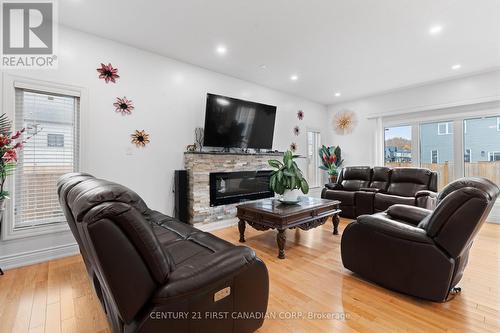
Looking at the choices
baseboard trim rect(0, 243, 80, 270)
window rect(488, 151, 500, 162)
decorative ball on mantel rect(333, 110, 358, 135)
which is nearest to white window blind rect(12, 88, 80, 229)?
baseboard trim rect(0, 243, 80, 270)

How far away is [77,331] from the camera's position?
1569 mm

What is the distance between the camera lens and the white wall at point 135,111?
2.91 m

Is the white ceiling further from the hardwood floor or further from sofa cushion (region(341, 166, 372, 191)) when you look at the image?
the hardwood floor

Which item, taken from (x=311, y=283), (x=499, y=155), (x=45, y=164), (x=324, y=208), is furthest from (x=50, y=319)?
(x=499, y=155)

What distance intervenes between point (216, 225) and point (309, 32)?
10.6ft

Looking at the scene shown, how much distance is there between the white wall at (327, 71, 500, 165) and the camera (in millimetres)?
4492

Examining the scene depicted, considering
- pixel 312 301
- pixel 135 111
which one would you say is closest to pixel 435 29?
pixel 312 301

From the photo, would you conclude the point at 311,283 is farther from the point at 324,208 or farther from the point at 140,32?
the point at 140,32

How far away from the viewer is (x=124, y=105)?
3.34 meters

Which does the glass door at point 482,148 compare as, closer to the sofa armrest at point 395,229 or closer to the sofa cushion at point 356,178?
the sofa cushion at point 356,178

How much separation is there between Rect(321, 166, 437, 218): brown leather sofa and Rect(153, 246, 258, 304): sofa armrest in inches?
145

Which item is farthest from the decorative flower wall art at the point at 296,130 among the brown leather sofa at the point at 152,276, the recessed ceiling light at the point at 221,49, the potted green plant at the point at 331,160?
the brown leather sofa at the point at 152,276

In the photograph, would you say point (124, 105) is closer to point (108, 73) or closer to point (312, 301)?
point (108, 73)

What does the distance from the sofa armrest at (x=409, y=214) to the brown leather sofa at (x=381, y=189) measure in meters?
1.78
